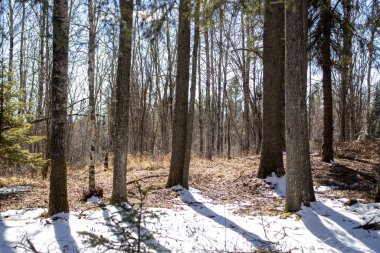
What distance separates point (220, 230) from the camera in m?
5.36

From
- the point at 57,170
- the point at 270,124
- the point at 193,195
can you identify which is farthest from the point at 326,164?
the point at 57,170

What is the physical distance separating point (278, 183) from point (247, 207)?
211cm

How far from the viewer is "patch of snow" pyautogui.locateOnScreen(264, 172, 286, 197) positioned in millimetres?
8477

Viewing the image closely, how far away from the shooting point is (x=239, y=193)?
8.73 metres

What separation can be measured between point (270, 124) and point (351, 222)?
4.07 meters

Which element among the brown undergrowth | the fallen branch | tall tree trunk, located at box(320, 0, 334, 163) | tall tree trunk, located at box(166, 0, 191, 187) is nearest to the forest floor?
the brown undergrowth

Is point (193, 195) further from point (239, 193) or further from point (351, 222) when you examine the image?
point (351, 222)

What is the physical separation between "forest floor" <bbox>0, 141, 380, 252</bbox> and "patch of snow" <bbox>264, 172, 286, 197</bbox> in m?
0.02

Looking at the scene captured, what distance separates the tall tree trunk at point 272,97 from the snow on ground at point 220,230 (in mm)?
2741

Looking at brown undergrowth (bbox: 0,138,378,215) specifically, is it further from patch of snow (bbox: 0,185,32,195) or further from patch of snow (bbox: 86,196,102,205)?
patch of snow (bbox: 0,185,32,195)

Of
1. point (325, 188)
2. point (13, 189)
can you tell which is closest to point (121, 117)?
point (13, 189)

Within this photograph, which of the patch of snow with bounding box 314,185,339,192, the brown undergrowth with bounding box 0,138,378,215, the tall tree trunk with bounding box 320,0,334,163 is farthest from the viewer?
the tall tree trunk with bounding box 320,0,334,163

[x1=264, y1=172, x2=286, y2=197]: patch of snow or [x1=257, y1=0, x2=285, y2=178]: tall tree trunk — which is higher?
[x1=257, y1=0, x2=285, y2=178]: tall tree trunk

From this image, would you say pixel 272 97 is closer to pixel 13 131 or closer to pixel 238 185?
Answer: pixel 238 185
